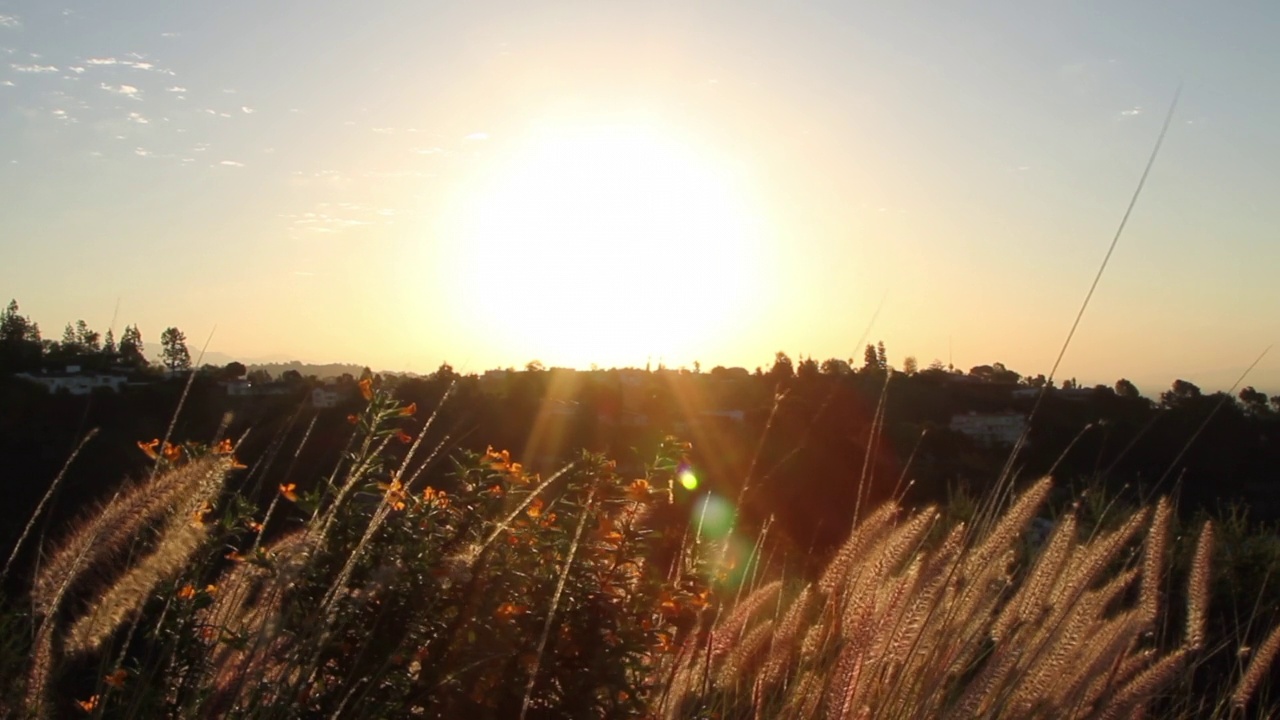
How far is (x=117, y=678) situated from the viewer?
214 cm

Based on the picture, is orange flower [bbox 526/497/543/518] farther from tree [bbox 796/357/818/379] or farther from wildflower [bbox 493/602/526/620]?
tree [bbox 796/357/818/379]

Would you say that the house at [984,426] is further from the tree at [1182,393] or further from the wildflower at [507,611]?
the wildflower at [507,611]

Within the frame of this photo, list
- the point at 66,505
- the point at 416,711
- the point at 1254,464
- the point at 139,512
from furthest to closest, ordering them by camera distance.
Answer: the point at 1254,464, the point at 66,505, the point at 416,711, the point at 139,512

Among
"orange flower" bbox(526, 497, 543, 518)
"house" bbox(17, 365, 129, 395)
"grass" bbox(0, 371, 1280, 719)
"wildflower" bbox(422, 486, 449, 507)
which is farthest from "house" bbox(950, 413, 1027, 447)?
"wildflower" bbox(422, 486, 449, 507)

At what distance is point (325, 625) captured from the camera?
2.18 meters

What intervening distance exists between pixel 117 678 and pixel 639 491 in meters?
1.25

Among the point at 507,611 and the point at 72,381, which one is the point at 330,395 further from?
the point at 72,381

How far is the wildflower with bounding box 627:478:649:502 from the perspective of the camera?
2750 millimetres

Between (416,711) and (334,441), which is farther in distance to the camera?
(334,441)

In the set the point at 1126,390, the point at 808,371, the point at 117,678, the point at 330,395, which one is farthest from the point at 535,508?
the point at 1126,390

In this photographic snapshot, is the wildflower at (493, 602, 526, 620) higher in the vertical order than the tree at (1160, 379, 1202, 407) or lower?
lower

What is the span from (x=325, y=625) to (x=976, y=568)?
1491 millimetres

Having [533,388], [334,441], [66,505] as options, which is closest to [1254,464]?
[533,388]

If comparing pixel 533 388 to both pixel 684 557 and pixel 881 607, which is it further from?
pixel 881 607
